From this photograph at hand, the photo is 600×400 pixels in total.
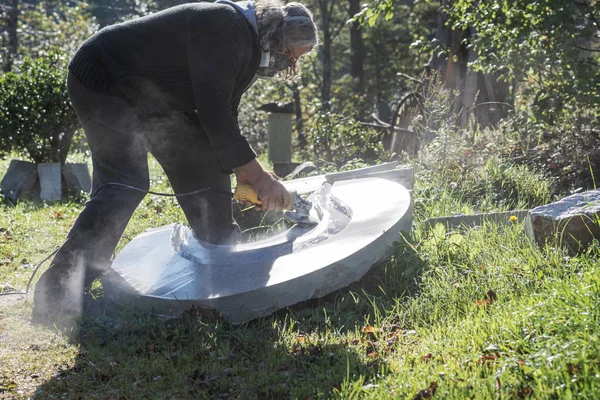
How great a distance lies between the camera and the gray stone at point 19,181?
7.20 metres

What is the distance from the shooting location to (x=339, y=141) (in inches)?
315

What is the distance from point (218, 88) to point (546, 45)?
135 inches

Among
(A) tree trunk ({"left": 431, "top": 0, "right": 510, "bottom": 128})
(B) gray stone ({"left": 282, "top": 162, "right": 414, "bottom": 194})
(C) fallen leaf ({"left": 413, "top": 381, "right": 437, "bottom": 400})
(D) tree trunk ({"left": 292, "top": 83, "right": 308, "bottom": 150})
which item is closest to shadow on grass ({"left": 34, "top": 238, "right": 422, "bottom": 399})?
(C) fallen leaf ({"left": 413, "top": 381, "right": 437, "bottom": 400})

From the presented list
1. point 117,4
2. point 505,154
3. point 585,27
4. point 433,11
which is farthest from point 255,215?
point 117,4

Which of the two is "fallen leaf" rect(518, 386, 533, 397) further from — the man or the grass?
the man

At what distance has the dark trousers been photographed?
3398 mm

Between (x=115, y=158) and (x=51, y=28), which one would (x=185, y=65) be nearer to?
(x=115, y=158)

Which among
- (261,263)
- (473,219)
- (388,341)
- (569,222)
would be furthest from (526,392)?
(473,219)

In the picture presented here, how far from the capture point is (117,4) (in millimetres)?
30688

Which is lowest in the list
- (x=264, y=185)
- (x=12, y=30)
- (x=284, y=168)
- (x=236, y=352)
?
(x=236, y=352)

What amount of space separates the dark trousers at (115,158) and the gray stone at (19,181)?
4.11 meters

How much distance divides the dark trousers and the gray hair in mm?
658

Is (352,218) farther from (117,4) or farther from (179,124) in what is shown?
(117,4)

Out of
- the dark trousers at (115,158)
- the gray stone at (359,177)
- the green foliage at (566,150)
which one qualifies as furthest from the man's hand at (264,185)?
the green foliage at (566,150)
